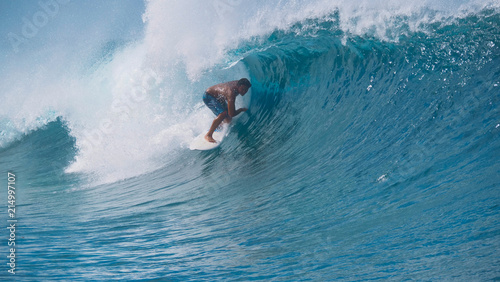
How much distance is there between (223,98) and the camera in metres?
6.24

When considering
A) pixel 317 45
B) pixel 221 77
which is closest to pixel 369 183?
pixel 317 45

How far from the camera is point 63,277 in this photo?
344 centimetres

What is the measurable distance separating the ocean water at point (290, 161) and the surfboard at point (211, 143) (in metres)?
0.13

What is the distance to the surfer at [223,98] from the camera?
5983mm

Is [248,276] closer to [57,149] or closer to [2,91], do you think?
[57,149]

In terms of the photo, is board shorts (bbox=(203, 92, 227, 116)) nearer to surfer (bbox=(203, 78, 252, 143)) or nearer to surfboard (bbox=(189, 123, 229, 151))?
surfer (bbox=(203, 78, 252, 143))

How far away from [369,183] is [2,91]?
54.3 ft
